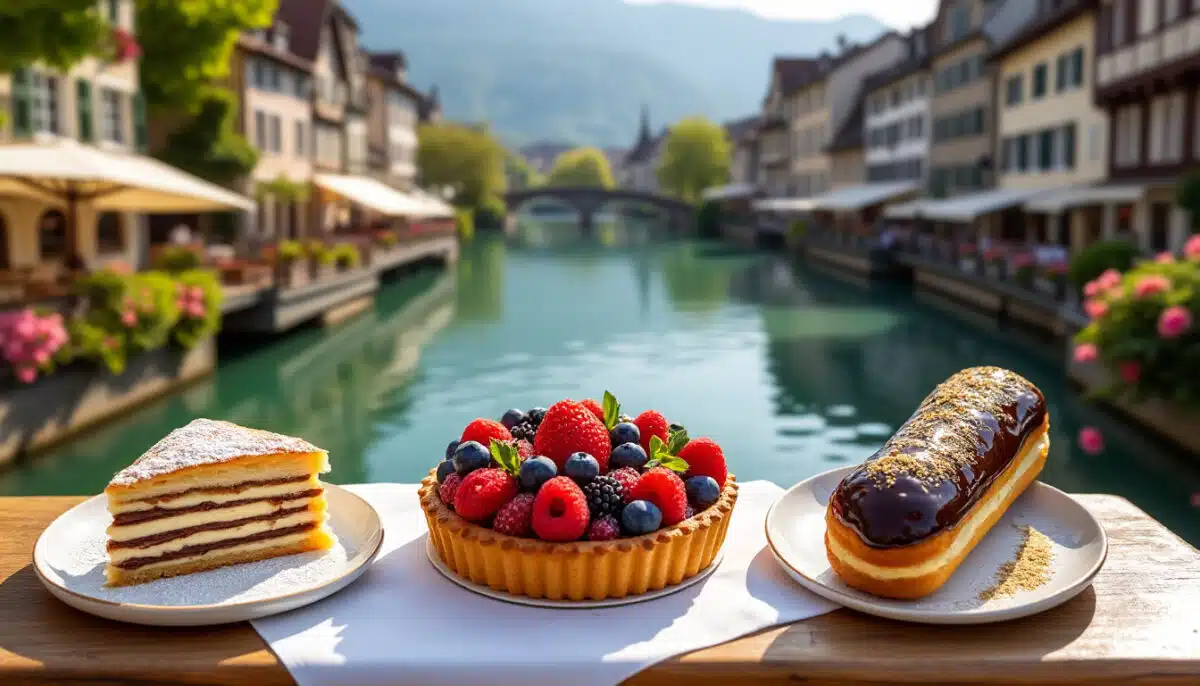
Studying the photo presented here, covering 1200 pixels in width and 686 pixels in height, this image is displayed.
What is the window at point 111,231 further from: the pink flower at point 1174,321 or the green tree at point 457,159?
the green tree at point 457,159

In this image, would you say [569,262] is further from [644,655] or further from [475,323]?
[644,655]

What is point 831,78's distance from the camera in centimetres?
7444

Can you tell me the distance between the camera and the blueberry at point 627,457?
117 inches

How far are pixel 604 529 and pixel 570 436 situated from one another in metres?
0.32

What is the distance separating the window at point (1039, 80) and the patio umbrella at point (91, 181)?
94.5 ft

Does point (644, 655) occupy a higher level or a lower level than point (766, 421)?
higher

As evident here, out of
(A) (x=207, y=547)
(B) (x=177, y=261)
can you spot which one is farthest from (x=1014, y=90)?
(A) (x=207, y=547)

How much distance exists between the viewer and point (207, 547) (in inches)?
112

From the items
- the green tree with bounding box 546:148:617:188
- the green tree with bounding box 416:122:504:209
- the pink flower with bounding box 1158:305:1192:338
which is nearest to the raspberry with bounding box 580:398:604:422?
the pink flower with bounding box 1158:305:1192:338

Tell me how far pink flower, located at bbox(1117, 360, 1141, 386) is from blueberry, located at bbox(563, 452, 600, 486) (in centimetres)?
1183

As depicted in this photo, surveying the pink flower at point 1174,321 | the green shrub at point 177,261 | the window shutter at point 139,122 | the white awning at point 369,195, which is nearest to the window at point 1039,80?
the white awning at point 369,195

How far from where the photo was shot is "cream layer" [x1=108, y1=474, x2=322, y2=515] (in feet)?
9.20

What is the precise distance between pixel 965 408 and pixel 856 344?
82.7 ft

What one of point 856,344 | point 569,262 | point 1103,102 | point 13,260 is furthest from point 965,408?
point 569,262
